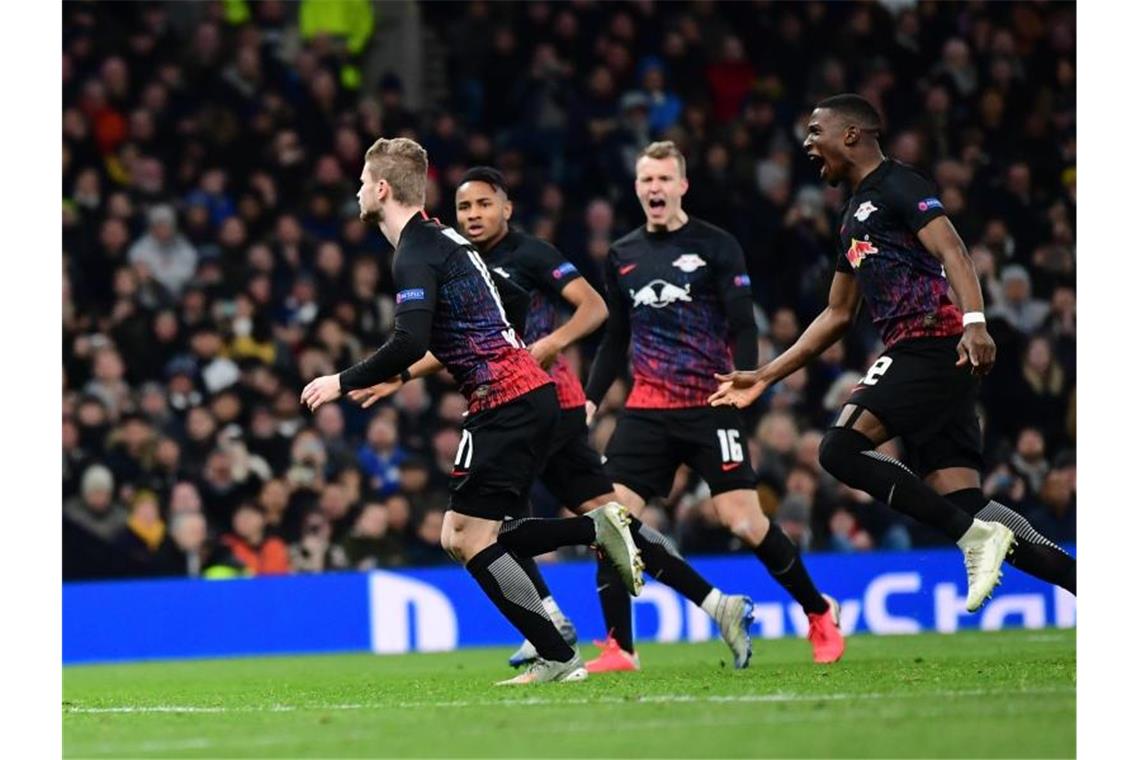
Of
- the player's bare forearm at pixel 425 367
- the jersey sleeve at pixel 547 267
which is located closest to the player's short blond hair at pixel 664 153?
the jersey sleeve at pixel 547 267

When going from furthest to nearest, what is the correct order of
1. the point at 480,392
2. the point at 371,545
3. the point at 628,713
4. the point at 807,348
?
the point at 371,545, the point at 807,348, the point at 480,392, the point at 628,713

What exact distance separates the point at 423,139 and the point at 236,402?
3.24 metres

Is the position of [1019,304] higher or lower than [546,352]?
higher

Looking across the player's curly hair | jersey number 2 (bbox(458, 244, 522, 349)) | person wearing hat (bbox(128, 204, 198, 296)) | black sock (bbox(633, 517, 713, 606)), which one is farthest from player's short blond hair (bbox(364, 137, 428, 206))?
person wearing hat (bbox(128, 204, 198, 296))

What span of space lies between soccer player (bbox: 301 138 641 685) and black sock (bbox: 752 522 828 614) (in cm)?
155

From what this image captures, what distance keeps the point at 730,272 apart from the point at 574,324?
814 millimetres

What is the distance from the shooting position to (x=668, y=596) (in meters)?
12.6

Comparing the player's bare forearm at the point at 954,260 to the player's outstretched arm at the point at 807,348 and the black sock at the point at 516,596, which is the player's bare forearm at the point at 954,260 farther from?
the black sock at the point at 516,596

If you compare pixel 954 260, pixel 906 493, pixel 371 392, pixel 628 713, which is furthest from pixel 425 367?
pixel 628 713

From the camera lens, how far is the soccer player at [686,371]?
349 inches

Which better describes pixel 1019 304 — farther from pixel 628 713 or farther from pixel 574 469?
pixel 628 713

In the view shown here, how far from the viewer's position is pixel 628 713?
6.33 meters
